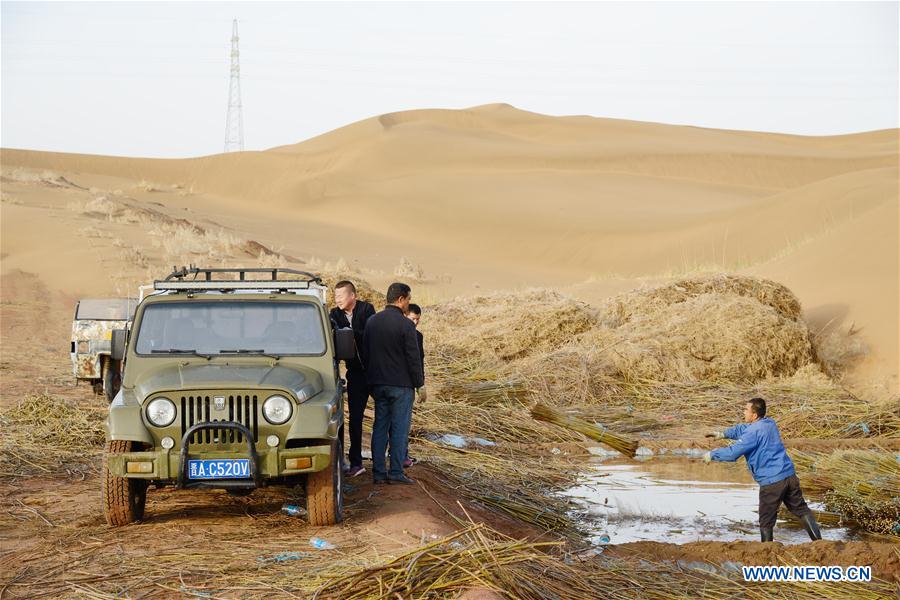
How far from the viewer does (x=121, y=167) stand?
314 ft

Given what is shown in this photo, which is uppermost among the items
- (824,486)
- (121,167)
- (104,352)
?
(121,167)

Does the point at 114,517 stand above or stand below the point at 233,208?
below

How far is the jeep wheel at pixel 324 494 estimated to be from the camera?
25.2 feet

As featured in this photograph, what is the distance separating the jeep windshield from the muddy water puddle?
292 cm

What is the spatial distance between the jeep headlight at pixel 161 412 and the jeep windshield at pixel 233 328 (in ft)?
2.77

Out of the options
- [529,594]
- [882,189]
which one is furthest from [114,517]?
[882,189]

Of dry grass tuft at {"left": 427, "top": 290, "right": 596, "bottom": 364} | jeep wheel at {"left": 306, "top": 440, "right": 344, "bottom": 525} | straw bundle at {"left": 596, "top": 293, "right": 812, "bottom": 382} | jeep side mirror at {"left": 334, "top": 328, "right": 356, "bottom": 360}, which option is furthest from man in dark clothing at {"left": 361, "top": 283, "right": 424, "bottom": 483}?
dry grass tuft at {"left": 427, "top": 290, "right": 596, "bottom": 364}

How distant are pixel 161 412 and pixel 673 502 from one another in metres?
5.11

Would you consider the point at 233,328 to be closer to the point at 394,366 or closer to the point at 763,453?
the point at 394,366

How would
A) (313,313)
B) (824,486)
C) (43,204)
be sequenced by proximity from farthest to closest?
A: 1. (43,204)
2. (824,486)
3. (313,313)

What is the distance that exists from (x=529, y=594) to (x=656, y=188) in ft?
217

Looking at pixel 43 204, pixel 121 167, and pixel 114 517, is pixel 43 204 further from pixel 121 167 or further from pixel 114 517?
pixel 121 167

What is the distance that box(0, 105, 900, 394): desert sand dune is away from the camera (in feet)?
86.4

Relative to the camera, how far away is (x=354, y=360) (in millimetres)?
9523
